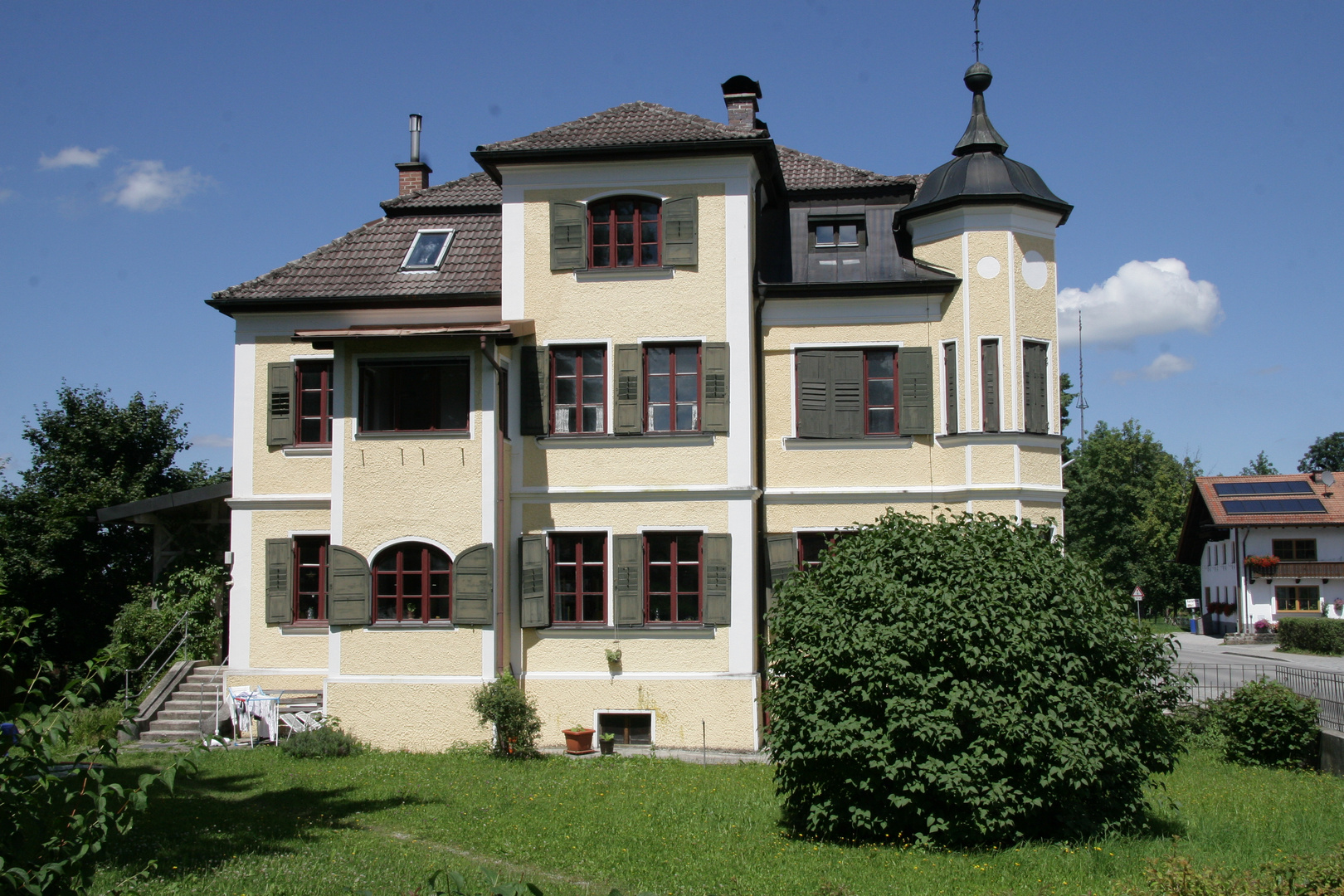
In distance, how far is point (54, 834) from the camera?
5.31m

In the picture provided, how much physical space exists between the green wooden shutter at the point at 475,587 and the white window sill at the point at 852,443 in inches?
213

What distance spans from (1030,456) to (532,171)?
30.5ft

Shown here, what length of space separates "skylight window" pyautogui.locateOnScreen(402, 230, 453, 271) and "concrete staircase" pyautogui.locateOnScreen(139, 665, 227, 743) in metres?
7.81

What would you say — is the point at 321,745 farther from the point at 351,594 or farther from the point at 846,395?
the point at 846,395

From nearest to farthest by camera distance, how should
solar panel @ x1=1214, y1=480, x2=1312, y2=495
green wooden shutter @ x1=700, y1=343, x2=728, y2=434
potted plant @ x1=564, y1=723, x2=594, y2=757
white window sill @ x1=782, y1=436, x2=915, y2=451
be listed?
potted plant @ x1=564, y1=723, x2=594, y2=757, green wooden shutter @ x1=700, y1=343, x2=728, y2=434, white window sill @ x1=782, y1=436, x2=915, y2=451, solar panel @ x1=1214, y1=480, x2=1312, y2=495

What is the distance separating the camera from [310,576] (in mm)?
18312

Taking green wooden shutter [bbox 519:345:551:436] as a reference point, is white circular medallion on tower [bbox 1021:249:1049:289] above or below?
above

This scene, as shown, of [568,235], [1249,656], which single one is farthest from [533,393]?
[1249,656]

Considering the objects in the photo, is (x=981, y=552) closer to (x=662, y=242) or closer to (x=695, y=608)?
(x=695, y=608)

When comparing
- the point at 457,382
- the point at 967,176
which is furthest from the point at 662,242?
the point at 967,176

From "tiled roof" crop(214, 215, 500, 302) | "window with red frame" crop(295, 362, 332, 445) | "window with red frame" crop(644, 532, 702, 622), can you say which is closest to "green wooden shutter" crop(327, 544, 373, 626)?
"window with red frame" crop(295, 362, 332, 445)

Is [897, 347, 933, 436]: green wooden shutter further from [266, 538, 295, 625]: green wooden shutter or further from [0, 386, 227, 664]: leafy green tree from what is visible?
[0, 386, 227, 664]: leafy green tree

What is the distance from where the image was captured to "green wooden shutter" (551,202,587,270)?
673 inches

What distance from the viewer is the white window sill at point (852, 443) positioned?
696 inches
